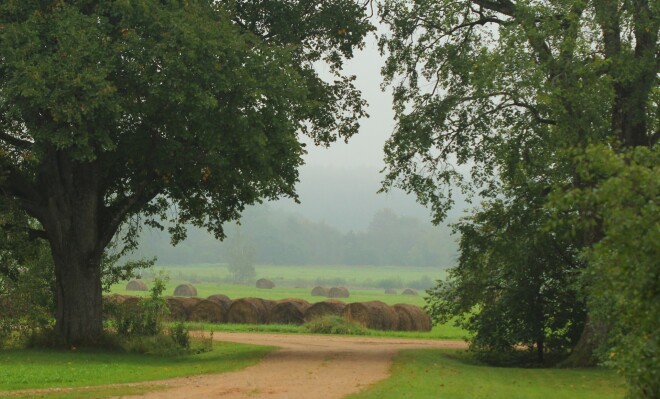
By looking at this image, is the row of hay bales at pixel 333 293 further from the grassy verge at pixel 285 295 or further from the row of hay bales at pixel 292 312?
the row of hay bales at pixel 292 312

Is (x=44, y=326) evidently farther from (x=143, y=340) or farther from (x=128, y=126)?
(x=128, y=126)

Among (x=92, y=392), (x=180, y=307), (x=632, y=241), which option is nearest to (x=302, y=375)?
(x=92, y=392)

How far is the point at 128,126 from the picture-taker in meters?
24.8

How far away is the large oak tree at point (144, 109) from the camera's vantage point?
2200 cm

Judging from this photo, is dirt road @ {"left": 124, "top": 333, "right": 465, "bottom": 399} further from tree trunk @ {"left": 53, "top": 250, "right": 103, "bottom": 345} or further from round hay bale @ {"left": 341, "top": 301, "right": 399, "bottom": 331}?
round hay bale @ {"left": 341, "top": 301, "right": 399, "bottom": 331}

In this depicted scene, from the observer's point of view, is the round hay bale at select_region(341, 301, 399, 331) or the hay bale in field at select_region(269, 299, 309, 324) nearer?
the round hay bale at select_region(341, 301, 399, 331)

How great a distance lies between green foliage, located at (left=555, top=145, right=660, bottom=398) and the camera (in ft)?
33.2

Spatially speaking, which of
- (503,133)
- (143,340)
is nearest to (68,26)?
(143,340)

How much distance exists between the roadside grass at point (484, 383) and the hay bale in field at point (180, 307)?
19.3 meters

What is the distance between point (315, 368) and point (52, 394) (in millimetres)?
7184

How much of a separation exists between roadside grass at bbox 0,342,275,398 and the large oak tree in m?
2.11

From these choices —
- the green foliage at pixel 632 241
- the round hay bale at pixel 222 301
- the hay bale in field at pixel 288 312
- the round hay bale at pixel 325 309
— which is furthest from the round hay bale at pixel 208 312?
the green foliage at pixel 632 241

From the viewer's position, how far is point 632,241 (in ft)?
34.0

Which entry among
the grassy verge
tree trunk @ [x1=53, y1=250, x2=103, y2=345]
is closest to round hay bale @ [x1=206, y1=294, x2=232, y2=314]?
tree trunk @ [x1=53, y1=250, x2=103, y2=345]
